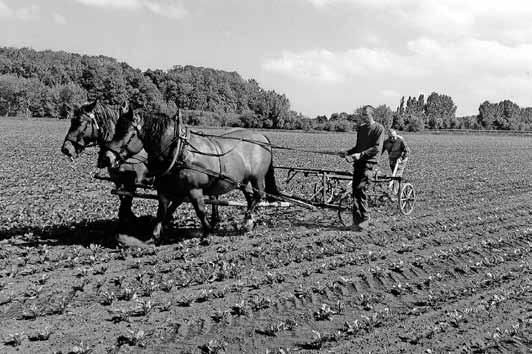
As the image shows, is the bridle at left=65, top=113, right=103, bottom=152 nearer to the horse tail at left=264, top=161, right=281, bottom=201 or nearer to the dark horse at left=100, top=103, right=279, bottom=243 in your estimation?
the dark horse at left=100, top=103, right=279, bottom=243

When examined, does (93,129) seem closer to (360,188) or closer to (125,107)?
(125,107)

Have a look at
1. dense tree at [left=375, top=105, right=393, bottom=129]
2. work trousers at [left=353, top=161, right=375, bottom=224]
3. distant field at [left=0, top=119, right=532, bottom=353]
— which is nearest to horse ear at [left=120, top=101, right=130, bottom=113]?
distant field at [left=0, top=119, right=532, bottom=353]

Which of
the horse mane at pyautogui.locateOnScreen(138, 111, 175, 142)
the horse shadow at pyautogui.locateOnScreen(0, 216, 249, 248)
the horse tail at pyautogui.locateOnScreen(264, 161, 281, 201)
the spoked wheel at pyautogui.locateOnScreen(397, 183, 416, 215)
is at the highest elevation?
the horse mane at pyautogui.locateOnScreen(138, 111, 175, 142)

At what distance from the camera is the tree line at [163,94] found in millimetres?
89562

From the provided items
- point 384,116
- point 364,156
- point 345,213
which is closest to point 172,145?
point 364,156

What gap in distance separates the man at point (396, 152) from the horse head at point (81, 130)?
27.7ft

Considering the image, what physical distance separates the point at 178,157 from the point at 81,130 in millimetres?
1760

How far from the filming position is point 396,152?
46.9 ft

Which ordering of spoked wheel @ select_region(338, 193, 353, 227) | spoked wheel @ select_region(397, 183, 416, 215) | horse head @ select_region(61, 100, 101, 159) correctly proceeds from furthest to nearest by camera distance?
spoked wheel @ select_region(397, 183, 416, 215), spoked wheel @ select_region(338, 193, 353, 227), horse head @ select_region(61, 100, 101, 159)

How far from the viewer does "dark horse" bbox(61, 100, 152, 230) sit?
854 centimetres

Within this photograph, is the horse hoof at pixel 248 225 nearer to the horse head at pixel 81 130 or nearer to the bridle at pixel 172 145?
the bridle at pixel 172 145

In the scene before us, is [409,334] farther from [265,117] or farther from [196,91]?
[196,91]

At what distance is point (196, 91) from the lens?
11694cm

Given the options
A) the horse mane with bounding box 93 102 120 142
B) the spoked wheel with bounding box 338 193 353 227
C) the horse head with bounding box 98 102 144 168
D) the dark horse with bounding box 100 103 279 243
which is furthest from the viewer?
the spoked wheel with bounding box 338 193 353 227
